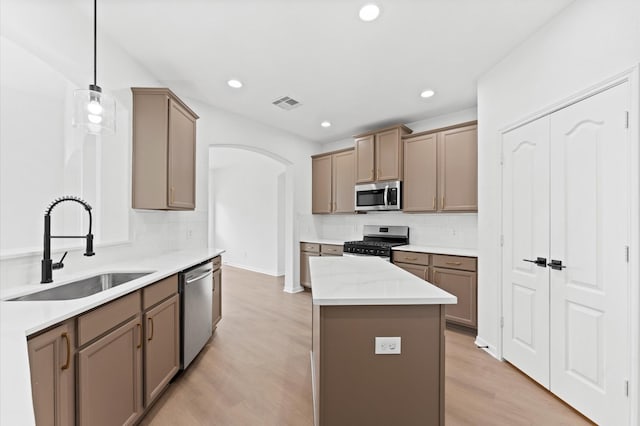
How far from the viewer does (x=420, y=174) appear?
3773mm

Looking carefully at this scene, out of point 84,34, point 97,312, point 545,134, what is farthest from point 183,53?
point 545,134

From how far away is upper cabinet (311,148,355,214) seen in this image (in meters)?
4.68

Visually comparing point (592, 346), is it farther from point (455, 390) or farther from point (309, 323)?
point (309, 323)

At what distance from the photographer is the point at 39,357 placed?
3.39 ft

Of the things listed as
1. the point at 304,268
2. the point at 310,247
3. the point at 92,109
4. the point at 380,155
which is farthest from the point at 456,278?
the point at 92,109

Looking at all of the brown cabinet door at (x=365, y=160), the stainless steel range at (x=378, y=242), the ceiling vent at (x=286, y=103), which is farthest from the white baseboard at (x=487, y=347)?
the ceiling vent at (x=286, y=103)

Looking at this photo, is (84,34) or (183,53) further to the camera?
(183,53)

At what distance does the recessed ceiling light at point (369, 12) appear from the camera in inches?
75.0

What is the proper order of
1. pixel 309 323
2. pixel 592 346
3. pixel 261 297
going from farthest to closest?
pixel 261 297 < pixel 309 323 < pixel 592 346

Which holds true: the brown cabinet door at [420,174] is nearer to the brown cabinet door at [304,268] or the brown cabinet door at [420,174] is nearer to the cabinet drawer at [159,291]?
the brown cabinet door at [304,268]

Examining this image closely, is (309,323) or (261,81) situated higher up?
(261,81)

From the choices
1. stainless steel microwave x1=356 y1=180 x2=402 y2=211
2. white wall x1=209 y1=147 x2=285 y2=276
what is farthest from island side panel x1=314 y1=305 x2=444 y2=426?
white wall x1=209 y1=147 x2=285 y2=276

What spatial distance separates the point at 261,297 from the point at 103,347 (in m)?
3.18

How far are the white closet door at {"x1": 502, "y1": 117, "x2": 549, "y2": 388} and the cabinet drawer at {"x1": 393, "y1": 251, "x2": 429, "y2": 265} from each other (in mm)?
1012
